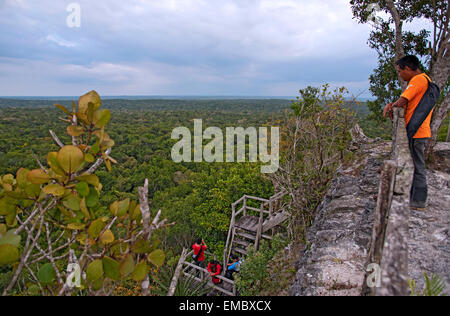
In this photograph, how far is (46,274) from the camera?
132cm

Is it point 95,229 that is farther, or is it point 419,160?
point 419,160

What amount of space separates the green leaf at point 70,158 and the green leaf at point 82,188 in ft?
0.27

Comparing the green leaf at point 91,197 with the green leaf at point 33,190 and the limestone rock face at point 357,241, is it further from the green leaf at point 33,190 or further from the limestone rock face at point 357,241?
the limestone rock face at point 357,241

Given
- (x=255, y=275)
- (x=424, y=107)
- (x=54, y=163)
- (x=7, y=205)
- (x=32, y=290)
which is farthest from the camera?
(x=255, y=275)

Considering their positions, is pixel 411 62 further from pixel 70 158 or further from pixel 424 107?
pixel 70 158

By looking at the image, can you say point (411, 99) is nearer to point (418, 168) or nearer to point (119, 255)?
point (418, 168)

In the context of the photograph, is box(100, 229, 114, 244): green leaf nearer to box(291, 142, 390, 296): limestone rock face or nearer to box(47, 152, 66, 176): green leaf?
box(47, 152, 66, 176): green leaf

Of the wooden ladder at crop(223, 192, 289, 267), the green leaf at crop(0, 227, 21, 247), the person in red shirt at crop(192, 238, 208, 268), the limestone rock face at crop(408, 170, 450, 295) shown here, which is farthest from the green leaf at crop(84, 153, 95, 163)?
the person in red shirt at crop(192, 238, 208, 268)

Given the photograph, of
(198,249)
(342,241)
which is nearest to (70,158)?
(342,241)

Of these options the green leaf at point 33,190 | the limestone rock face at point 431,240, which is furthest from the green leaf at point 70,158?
the limestone rock face at point 431,240

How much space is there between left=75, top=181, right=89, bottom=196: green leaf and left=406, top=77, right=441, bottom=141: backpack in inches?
127

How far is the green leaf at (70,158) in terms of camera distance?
3.91 ft

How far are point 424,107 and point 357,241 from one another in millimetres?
1621

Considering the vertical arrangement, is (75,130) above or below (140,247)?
above
